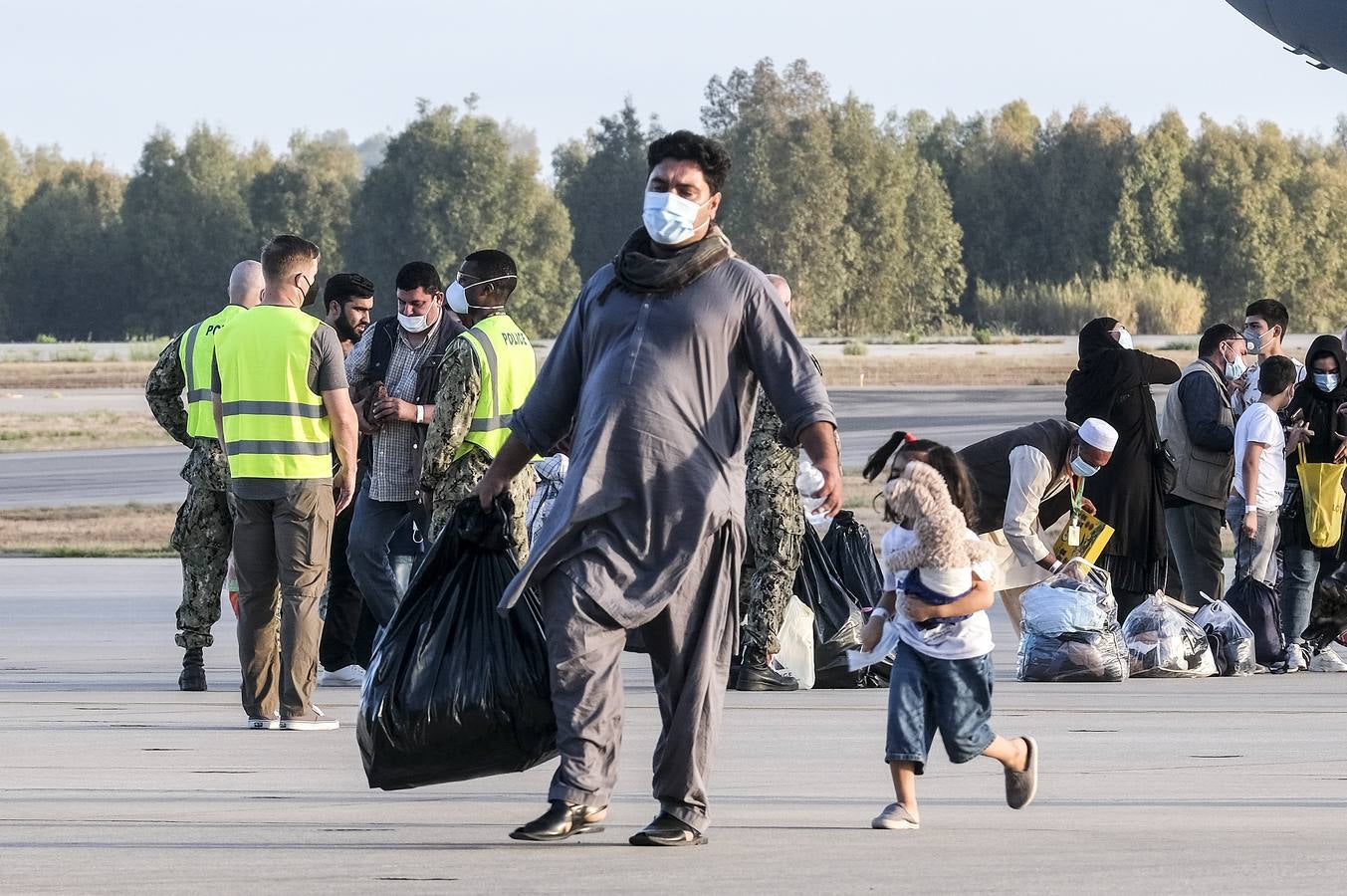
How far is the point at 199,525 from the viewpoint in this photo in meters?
9.69

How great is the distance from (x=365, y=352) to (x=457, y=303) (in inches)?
31.6

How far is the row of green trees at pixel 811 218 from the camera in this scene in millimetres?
86438

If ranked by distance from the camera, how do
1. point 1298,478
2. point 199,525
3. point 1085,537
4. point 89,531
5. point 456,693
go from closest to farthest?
point 456,693, point 199,525, point 1085,537, point 1298,478, point 89,531

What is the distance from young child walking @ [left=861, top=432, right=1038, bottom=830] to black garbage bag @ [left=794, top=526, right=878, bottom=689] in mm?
3643

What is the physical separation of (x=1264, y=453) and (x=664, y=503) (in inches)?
234

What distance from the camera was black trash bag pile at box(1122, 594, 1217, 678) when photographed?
35.7 ft

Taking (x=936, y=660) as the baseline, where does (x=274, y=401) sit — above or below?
above

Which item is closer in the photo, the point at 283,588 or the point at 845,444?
the point at 283,588

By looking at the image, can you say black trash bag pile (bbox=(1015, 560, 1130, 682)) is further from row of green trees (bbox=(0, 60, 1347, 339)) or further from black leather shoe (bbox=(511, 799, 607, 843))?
row of green trees (bbox=(0, 60, 1347, 339))

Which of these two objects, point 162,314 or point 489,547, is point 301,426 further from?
point 162,314

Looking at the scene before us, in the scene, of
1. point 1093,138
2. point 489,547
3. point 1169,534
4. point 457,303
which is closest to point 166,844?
point 489,547

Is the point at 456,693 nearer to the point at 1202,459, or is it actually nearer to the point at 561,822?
the point at 561,822

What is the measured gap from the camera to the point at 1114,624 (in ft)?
35.1

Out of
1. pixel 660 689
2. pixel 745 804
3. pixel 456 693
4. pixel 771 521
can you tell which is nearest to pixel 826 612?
pixel 771 521
